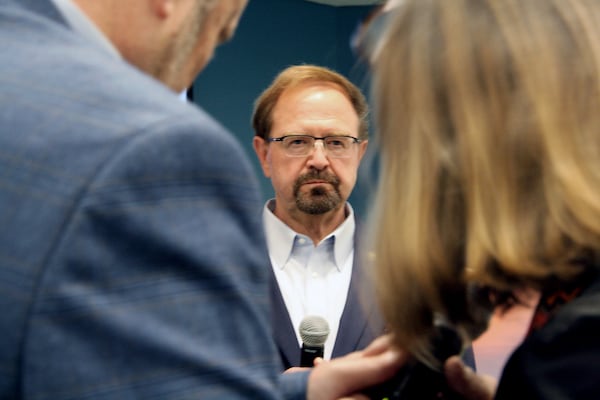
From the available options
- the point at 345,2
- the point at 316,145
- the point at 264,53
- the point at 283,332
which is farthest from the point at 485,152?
the point at 345,2

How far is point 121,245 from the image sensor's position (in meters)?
0.71

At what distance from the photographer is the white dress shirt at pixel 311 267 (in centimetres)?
250

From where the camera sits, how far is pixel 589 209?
76cm

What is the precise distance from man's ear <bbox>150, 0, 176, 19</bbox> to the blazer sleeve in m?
0.21

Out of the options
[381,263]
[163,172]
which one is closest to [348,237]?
[381,263]

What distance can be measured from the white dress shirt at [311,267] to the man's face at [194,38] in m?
1.51

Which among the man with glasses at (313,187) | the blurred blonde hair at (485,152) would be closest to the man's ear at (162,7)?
the blurred blonde hair at (485,152)

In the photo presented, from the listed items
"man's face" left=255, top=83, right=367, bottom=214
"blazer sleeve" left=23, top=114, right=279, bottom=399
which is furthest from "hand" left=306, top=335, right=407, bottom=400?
"man's face" left=255, top=83, right=367, bottom=214

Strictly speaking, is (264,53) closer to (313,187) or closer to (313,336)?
(313,187)

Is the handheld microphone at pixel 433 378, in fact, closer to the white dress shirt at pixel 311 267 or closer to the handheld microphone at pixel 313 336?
the handheld microphone at pixel 313 336

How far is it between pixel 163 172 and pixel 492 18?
15.3 inches

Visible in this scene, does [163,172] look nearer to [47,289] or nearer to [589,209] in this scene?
[47,289]

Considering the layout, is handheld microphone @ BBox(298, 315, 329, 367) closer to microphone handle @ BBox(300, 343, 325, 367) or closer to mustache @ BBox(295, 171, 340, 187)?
microphone handle @ BBox(300, 343, 325, 367)

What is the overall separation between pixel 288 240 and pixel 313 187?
0.73 feet
